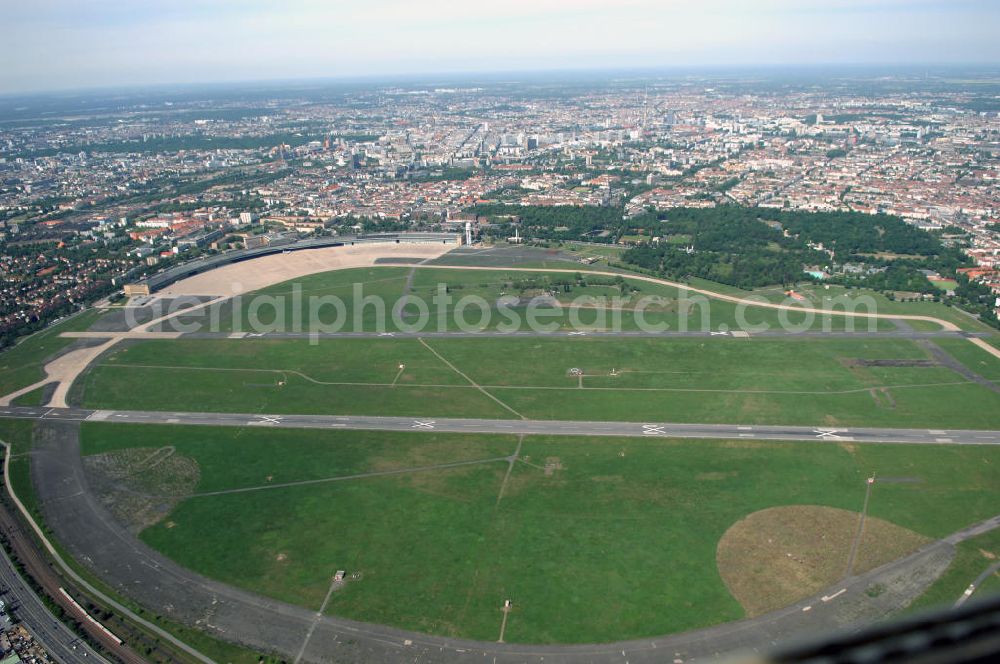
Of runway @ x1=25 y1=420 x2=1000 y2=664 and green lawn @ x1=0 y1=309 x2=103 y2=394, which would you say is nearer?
runway @ x1=25 y1=420 x2=1000 y2=664

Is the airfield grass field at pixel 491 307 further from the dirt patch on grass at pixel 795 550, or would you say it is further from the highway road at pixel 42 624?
the highway road at pixel 42 624

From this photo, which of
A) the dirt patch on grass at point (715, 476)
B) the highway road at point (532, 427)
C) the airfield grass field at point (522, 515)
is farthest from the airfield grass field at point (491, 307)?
the dirt patch on grass at point (715, 476)

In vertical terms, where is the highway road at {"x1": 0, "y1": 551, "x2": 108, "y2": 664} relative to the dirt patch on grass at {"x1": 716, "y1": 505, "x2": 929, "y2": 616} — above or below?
above

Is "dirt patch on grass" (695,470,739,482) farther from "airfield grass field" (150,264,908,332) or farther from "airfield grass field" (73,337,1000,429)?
"airfield grass field" (150,264,908,332)

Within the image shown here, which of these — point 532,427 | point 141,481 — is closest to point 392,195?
point 532,427

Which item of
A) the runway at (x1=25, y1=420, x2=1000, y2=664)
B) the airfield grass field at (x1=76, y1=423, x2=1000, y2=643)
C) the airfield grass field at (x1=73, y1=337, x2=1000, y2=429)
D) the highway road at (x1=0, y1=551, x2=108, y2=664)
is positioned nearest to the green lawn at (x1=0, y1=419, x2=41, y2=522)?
the airfield grass field at (x1=76, y1=423, x2=1000, y2=643)
